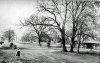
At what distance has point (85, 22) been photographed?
21.7 metres

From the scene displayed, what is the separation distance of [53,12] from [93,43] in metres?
28.0

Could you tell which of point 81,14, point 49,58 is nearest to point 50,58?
point 49,58

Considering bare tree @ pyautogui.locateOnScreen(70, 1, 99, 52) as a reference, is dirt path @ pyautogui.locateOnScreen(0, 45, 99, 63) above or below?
below

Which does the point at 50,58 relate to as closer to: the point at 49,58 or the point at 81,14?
the point at 49,58

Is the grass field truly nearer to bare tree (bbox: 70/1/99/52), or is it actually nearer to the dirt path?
the dirt path

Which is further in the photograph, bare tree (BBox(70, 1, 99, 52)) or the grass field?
bare tree (BBox(70, 1, 99, 52))

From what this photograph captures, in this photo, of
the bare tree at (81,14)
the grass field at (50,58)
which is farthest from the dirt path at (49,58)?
the bare tree at (81,14)

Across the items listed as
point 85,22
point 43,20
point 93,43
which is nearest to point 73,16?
point 85,22

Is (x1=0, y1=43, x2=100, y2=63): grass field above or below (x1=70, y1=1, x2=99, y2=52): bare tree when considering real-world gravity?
below

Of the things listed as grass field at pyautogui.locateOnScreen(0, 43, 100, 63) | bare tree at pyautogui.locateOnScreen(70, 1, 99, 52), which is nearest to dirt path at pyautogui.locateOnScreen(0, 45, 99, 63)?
grass field at pyautogui.locateOnScreen(0, 43, 100, 63)

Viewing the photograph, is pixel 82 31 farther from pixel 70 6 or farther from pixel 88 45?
pixel 88 45

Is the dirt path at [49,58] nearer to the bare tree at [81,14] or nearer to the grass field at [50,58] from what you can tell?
the grass field at [50,58]

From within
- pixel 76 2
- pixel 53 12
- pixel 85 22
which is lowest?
pixel 85 22

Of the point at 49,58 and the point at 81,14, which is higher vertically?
the point at 81,14
